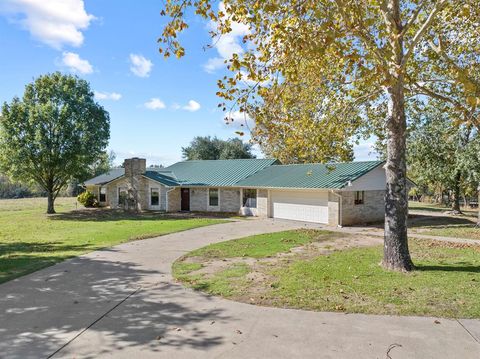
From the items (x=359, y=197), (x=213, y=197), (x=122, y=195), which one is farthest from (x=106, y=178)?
(x=359, y=197)

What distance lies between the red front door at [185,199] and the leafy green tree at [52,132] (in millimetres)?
7706

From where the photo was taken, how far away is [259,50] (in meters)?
8.70

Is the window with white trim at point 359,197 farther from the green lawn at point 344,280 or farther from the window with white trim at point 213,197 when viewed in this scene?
the window with white trim at point 213,197

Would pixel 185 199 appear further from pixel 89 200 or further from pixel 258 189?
pixel 89 200

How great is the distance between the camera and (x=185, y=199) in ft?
105

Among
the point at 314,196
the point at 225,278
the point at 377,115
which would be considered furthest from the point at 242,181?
the point at 225,278

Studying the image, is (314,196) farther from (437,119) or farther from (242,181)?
(437,119)

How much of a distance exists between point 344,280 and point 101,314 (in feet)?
18.4

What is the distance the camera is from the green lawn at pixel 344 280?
24.0ft

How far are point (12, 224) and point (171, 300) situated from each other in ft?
69.3

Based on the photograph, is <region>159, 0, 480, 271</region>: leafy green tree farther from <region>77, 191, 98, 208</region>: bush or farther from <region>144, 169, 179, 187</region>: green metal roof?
<region>77, 191, 98, 208</region>: bush

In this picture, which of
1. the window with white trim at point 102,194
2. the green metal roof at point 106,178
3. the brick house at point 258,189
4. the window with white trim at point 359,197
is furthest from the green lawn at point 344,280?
the green metal roof at point 106,178

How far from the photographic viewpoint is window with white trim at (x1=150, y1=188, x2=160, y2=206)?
32062 mm

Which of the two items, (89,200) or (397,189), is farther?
(89,200)
